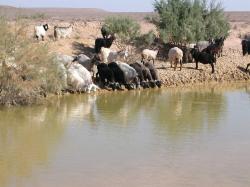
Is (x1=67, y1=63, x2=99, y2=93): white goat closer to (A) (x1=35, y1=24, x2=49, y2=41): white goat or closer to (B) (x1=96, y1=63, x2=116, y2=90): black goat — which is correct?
(B) (x1=96, y1=63, x2=116, y2=90): black goat

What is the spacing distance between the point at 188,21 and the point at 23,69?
14295 mm

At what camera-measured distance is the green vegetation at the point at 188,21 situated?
30.1m

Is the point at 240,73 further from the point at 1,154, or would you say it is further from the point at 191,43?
the point at 1,154

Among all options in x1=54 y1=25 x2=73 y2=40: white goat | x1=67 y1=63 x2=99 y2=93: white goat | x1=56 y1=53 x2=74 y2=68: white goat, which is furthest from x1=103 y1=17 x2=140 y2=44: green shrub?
x1=67 y1=63 x2=99 y2=93: white goat

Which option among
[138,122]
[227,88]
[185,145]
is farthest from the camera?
[227,88]

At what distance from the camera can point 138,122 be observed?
53.4 ft

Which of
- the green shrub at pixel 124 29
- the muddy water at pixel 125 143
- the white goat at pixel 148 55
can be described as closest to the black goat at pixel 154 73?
the white goat at pixel 148 55

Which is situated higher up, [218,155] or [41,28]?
[41,28]

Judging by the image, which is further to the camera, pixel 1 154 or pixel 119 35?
pixel 119 35

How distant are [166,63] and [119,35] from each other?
11.9ft

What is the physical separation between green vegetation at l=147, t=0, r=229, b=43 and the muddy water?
10.0 meters

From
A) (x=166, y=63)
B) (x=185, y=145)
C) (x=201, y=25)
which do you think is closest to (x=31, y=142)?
(x=185, y=145)

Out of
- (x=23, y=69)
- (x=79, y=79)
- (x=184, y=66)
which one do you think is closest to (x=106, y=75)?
(x=79, y=79)

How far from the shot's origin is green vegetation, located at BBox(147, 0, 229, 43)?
98.9ft
